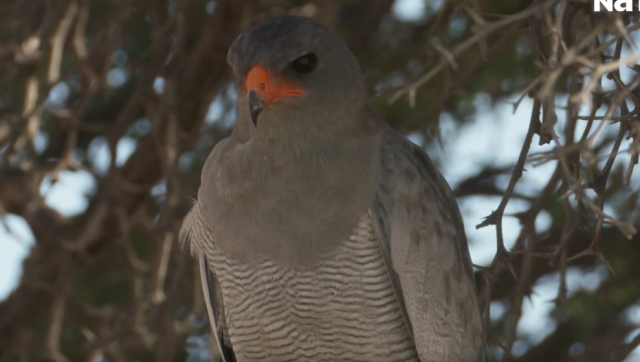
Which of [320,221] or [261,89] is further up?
[261,89]

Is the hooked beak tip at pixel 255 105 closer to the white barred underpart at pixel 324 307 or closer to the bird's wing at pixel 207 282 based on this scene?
the white barred underpart at pixel 324 307

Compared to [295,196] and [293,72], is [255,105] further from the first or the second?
[295,196]

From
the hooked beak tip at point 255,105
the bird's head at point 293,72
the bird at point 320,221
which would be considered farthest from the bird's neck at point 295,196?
the hooked beak tip at point 255,105

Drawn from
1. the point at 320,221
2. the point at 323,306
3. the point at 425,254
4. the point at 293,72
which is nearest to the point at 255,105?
the point at 293,72

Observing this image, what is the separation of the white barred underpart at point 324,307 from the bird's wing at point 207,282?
0.48ft

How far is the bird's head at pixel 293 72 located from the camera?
3762 mm

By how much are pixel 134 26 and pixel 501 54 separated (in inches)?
80.6

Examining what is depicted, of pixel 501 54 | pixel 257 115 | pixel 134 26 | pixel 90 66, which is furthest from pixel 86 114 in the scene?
pixel 257 115

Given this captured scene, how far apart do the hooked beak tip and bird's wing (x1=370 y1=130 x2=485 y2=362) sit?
→ 554 millimetres

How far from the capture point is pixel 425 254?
4.05 meters

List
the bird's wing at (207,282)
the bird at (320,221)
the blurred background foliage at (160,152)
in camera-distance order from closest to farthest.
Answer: the bird at (320,221) < the bird's wing at (207,282) < the blurred background foliage at (160,152)

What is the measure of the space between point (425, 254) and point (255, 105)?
899 mm

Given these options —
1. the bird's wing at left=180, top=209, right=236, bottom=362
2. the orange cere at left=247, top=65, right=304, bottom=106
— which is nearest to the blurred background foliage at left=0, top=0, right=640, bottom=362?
the bird's wing at left=180, top=209, right=236, bottom=362

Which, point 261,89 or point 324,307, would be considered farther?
point 324,307
